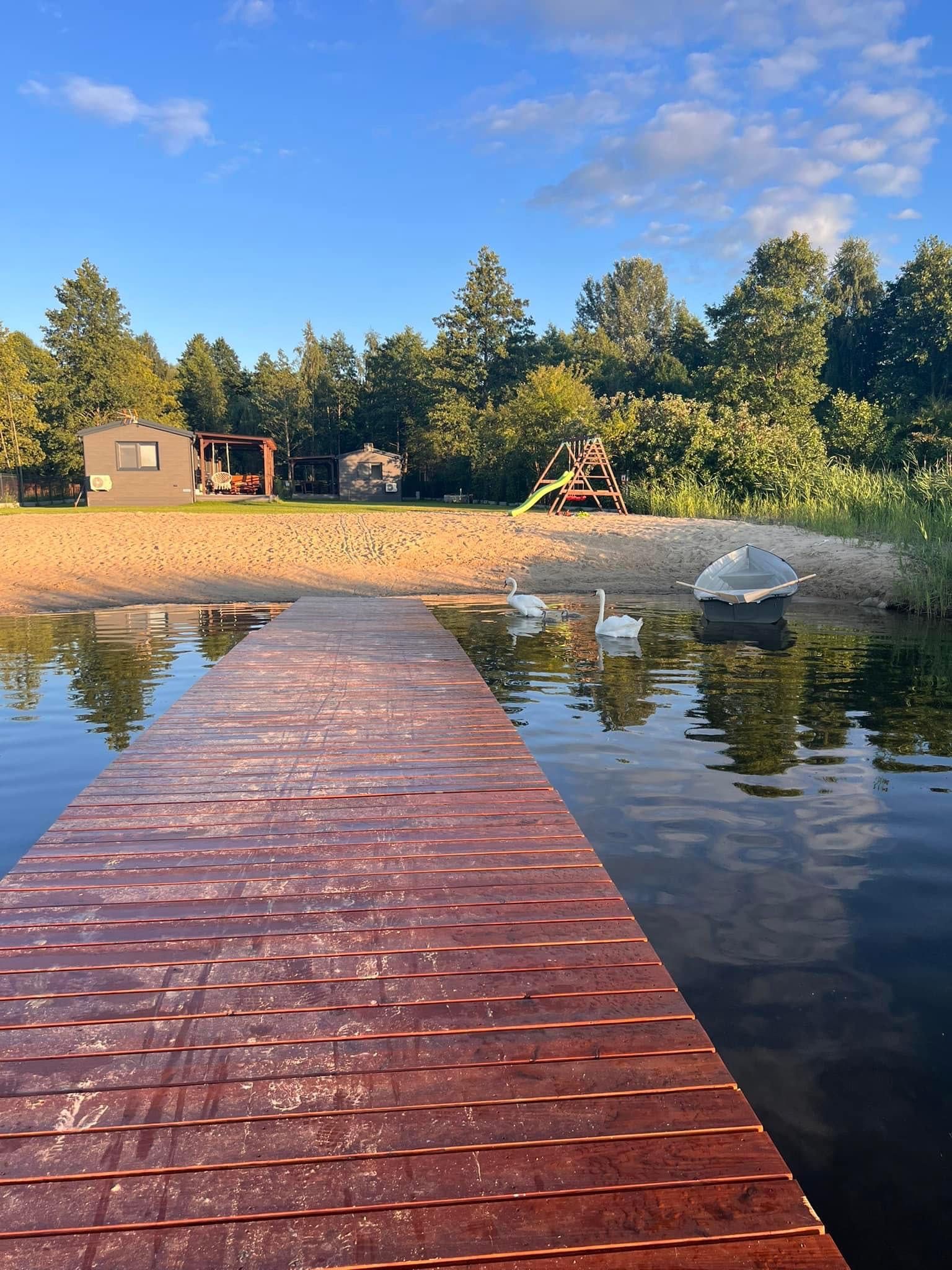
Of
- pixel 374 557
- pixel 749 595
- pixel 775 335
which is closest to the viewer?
pixel 749 595

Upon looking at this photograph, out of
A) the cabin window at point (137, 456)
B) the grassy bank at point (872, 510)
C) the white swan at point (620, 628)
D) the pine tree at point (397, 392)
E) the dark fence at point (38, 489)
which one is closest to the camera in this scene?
the white swan at point (620, 628)

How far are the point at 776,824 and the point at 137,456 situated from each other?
1624 inches

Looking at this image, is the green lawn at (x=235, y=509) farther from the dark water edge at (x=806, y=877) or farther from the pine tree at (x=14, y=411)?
the dark water edge at (x=806, y=877)

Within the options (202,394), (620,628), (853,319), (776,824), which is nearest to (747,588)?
(620,628)

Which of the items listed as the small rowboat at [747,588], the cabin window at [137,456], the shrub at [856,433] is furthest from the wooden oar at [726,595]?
the cabin window at [137,456]

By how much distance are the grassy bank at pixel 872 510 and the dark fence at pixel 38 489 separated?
35.1 meters

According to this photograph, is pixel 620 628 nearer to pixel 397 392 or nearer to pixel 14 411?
pixel 14 411

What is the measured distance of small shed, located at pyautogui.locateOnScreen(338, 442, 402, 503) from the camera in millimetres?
56125

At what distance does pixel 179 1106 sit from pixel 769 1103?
2.31m

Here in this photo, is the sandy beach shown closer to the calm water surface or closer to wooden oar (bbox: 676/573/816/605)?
the calm water surface

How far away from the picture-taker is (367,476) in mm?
56531

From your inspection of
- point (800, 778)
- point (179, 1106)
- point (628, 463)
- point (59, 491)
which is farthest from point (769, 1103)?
point (59, 491)

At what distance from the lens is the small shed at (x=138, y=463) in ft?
135

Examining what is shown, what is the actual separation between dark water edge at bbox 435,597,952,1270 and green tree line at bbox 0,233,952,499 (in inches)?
835
